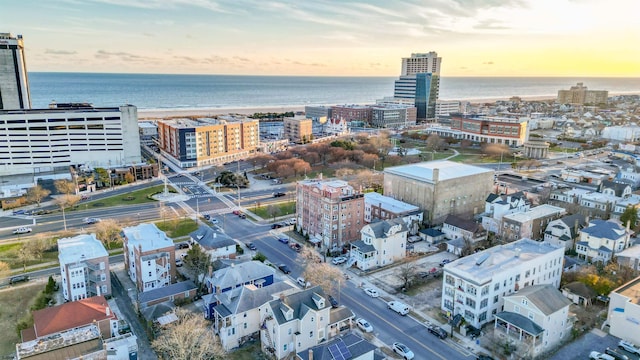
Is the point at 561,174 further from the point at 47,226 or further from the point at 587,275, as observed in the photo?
the point at 47,226

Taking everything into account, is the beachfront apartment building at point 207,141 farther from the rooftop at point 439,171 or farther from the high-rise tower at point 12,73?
the rooftop at point 439,171

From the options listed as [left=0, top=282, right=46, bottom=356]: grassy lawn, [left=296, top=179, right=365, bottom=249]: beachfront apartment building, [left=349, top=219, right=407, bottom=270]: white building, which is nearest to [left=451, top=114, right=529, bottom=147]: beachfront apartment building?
[left=296, top=179, right=365, bottom=249]: beachfront apartment building

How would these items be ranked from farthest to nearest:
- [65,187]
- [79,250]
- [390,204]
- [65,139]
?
1. [65,139]
2. [65,187]
3. [390,204]
4. [79,250]

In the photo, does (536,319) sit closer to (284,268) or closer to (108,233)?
(284,268)

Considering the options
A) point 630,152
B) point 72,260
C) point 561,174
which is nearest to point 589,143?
point 630,152

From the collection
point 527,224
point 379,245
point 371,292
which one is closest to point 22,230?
point 379,245

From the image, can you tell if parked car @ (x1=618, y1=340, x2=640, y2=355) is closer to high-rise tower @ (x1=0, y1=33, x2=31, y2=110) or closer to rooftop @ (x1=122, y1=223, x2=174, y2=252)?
rooftop @ (x1=122, y1=223, x2=174, y2=252)
